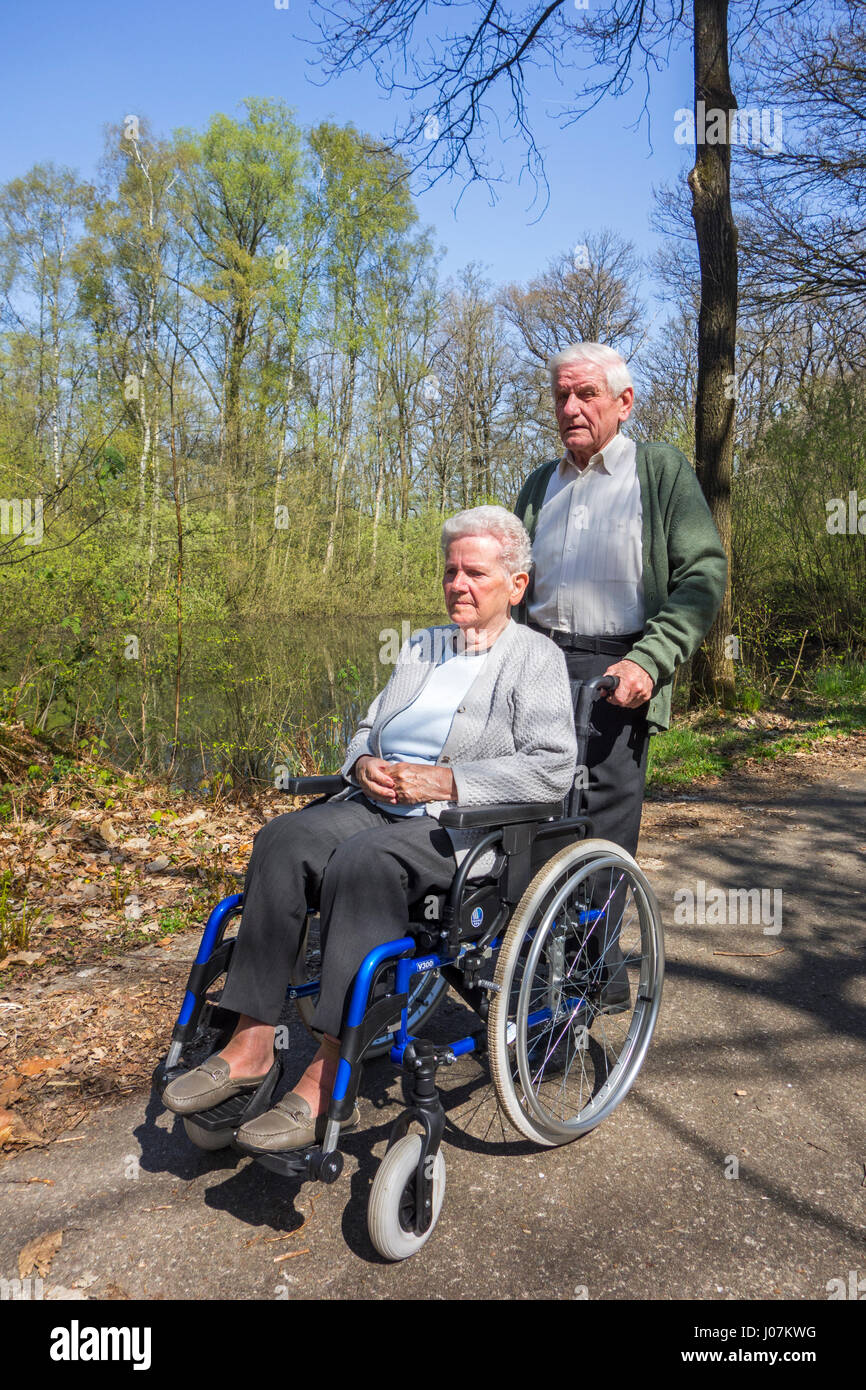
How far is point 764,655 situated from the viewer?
936cm

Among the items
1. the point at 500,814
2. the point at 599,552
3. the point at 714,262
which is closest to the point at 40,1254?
the point at 500,814

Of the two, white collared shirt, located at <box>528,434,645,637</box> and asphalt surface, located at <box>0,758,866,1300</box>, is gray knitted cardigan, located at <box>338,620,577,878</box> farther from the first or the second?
asphalt surface, located at <box>0,758,866,1300</box>

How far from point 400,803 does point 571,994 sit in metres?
0.72

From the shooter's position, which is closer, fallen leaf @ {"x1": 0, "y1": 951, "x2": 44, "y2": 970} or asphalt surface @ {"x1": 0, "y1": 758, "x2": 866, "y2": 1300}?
asphalt surface @ {"x1": 0, "y1": 758, "x2": 866, "y2": 1300}

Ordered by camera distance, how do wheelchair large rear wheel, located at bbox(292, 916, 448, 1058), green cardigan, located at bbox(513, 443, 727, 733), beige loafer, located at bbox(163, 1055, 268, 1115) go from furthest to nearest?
green cardigan, located at bbox(513, 443, 727, 733), wheelchair large rear wheel, located at bbox(292, 916, 448, 1058), beige loafer, located at bbox(163, 1055, 268, 1115)

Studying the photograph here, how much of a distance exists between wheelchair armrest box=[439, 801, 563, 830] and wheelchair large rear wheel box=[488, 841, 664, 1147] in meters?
0.11

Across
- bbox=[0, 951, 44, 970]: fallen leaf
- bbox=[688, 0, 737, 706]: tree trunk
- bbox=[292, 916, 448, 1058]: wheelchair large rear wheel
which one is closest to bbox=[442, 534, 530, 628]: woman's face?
bbox=[292, 916, 448, 1058]: wheelchair large rear wheel

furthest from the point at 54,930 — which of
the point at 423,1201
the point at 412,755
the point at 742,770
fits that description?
the point at 742,770

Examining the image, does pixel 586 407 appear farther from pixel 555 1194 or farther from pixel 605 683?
pixel 555 1194

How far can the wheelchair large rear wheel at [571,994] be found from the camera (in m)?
2.03

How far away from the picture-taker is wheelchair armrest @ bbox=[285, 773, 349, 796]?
2.40 metres

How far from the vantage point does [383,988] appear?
7.30ft

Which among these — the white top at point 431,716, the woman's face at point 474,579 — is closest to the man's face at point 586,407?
the woman's face at point 474,579

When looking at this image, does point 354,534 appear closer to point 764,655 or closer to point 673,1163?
point 764,655
